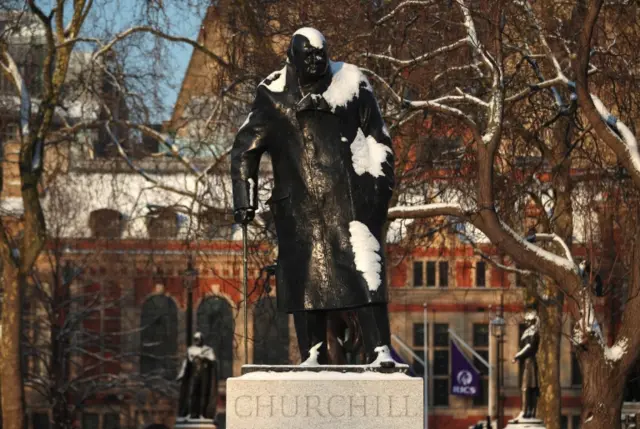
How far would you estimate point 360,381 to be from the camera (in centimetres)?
1127

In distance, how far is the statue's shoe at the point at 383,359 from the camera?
1143 cm

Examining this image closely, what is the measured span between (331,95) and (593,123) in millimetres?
7894

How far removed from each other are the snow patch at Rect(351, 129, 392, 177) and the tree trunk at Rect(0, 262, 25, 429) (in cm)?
1692

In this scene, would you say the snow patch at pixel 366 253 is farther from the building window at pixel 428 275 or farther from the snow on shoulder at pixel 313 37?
the building window at pixel 428 275

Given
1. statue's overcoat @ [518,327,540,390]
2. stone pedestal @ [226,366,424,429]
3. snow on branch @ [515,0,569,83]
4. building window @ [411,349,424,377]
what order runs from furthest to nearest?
building window @ [411,349,424,377] → statue's overcoat @ [518,327,540,390] → snow on branch @ [515,0,569,83] → stone pedestal @ [226,366,424,429]

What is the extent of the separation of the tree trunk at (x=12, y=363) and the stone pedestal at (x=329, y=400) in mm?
17297

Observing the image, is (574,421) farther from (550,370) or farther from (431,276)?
(550,370)

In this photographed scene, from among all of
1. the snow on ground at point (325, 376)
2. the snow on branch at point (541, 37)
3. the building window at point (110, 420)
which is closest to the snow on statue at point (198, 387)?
the snow on branch at point (541, 37)

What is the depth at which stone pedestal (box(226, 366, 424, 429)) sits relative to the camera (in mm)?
11250

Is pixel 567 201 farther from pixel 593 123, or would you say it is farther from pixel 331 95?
pixel 331 95

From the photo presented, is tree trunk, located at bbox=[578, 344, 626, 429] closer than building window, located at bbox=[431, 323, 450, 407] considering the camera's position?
Yes

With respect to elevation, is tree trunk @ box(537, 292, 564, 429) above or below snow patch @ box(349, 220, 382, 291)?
below

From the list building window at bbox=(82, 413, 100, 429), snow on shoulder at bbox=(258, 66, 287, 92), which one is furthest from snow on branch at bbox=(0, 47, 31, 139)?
building window at bbox=(82, 413, 100, 429)

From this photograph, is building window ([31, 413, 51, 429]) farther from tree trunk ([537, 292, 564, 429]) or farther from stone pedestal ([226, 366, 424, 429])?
stone pedestal ([226, 366, 424, 429])
